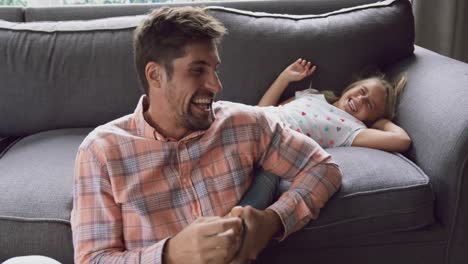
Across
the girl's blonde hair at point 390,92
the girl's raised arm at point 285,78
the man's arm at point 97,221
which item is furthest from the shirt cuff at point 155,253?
the girl's blonde hair at point 390,92

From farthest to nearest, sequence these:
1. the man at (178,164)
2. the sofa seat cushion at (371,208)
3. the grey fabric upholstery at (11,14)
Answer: the grey fabric upholstery at (11,14) < the sofa seat cushion at (371,208) < the man at (178,164)

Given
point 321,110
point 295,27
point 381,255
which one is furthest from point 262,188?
point 295,27

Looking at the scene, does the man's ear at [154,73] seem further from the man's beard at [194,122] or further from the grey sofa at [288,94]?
the grey sofa at [288,94]

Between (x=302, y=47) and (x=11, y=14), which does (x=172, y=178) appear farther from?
(x=11, y=14)

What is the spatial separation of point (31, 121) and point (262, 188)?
3.55 ft

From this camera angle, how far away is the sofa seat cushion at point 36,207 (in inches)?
56.4

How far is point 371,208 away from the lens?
4.94 feet

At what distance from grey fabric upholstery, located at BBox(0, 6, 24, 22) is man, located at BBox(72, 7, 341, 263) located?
1.17 meters

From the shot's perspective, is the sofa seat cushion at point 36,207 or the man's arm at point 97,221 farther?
the sofa seat cushion at point 36,207

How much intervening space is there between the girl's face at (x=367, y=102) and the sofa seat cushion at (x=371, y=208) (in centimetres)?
41

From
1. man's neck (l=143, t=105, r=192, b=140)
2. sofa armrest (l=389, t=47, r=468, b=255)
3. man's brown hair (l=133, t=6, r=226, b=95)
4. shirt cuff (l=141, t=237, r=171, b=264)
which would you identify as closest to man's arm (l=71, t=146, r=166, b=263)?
shirt cuff (l=141, t=237, r=171, b=264)

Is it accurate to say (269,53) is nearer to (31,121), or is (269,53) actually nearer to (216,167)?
(216,167)

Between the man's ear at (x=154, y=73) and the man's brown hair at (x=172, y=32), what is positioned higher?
the man's brown hair at (x=172, y=32)

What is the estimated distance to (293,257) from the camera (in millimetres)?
1528
